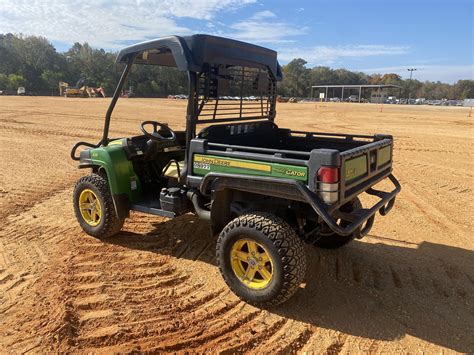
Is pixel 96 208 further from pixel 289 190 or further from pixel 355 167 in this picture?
pixel 355 167

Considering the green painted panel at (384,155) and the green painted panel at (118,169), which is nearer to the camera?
the green painted panel at (384,155)

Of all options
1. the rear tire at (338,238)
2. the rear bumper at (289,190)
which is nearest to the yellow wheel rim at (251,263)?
the rear bumper at (289,190)

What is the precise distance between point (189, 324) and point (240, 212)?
1.12 m

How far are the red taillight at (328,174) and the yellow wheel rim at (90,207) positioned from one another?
2843 millimetres

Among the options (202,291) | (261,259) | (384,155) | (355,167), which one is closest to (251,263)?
(261,259)

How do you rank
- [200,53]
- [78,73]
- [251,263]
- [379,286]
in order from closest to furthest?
[251,263] < [200,53] < [379,286] < [78,73]

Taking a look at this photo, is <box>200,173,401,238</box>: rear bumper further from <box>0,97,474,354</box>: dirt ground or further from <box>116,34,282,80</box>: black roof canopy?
<box>116,34,282,80</box>: black roof canopy

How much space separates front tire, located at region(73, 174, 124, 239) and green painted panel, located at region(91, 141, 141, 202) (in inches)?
7.3

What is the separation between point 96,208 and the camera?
481 centimetres

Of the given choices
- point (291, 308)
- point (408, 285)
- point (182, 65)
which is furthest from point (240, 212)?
point (408, 285)

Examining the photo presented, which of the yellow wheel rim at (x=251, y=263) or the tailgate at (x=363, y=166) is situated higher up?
the tailgate at (x=363, y=166)

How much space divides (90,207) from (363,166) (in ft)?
10.4

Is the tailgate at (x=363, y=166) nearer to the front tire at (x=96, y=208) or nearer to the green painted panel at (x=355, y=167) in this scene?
the green painted panel at (x=355, y=167)

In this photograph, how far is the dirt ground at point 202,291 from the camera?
3.04m
